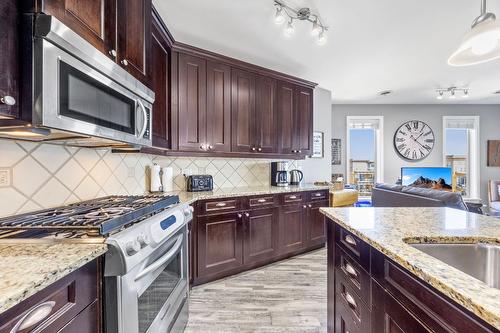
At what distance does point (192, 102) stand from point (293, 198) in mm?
1620

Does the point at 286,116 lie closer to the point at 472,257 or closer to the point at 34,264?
the point at 472,257

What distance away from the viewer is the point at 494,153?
5527mm

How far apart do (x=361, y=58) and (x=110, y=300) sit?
341cm

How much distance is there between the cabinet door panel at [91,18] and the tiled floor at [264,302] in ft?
6.33

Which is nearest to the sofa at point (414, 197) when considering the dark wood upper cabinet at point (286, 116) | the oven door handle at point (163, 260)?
the dark wood upper cabinet at point (286, 116)

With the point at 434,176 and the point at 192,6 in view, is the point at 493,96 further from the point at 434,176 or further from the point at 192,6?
the point at 192,6

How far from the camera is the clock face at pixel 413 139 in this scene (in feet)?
18.3

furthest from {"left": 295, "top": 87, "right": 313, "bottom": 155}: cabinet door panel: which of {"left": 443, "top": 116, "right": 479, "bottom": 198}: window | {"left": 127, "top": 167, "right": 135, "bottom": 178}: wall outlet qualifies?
{"left": 443, "top": 116, "right": 479, "bottom": 198}: window

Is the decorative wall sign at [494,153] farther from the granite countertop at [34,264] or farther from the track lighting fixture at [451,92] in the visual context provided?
the granite countertop at [34,264]

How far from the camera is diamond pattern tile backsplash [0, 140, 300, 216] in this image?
1268 mm

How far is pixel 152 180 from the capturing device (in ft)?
8.46

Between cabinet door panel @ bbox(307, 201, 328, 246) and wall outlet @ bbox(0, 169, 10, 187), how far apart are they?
2.87 m

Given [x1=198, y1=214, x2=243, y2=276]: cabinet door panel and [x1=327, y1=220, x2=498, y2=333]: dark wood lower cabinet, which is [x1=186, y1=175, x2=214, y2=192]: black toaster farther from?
[x1=327, y1=220, x2=498, y2=333]: dark wood lower cabinet

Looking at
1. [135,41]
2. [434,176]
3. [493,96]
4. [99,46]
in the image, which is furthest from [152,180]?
[493,96]
